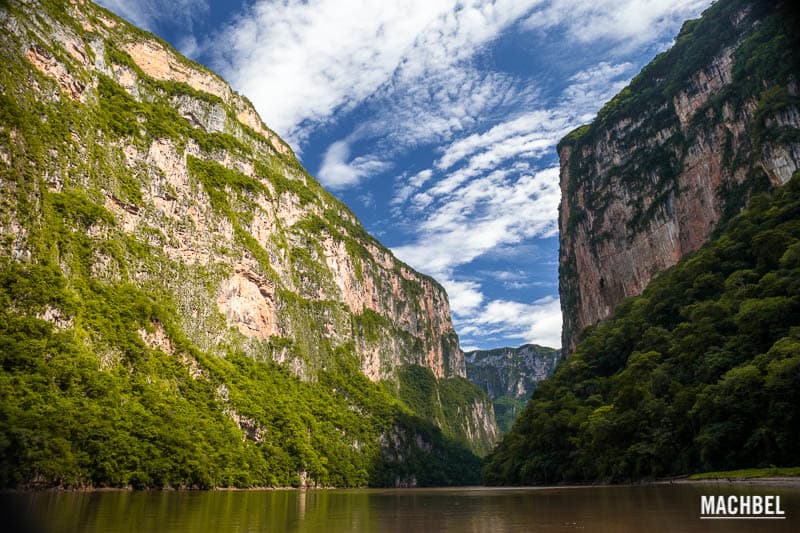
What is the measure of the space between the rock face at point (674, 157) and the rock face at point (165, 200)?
7579cm

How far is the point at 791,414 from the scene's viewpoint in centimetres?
3023

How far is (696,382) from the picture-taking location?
43344mm

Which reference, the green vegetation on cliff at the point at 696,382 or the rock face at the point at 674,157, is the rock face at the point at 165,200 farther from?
the rock face at the point at 674,157

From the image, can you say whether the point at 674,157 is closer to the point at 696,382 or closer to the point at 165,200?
the point at 696,382

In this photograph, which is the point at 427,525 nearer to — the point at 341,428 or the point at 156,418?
the point at 156,418

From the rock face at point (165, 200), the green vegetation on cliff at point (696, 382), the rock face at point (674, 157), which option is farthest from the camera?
the rock face at point (165, 200)

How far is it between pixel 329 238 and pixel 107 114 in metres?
78.0

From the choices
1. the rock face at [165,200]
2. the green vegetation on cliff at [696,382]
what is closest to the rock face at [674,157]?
the green vegetation on cliff at [696,382]

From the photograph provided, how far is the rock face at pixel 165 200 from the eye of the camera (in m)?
86.4

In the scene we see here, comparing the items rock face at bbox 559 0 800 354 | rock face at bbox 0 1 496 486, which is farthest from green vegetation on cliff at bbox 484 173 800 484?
rock face at bbox 0 1 496 486

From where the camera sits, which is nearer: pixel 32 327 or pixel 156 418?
pixel 32 327

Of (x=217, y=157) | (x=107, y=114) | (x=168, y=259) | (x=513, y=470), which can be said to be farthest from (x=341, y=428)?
(x=107, y=114)

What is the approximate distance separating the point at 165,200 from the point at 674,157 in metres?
106

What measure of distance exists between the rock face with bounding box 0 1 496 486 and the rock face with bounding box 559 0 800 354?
249 ft
